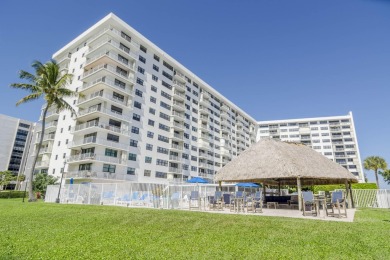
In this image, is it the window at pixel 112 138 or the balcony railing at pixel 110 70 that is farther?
the balcony railing at pixel 110 70

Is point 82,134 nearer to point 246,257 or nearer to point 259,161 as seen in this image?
point 259,161

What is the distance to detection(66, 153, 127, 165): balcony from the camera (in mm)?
35331

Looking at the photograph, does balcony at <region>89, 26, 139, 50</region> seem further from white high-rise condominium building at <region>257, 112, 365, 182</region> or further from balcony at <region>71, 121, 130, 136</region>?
white high-rise condominium building at <region>257, 112, 365, 182</region>

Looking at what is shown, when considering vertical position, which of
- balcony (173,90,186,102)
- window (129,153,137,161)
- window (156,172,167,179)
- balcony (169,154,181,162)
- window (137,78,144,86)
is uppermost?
balcony (173,90,186,102)

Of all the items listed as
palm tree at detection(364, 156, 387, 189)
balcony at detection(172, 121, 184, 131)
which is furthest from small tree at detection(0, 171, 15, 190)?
palm tree at detection(364, 156, 387, 189)

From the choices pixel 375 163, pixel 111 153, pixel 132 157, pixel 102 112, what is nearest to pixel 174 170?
pixel 132 157

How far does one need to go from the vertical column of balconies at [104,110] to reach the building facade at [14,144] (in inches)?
2363

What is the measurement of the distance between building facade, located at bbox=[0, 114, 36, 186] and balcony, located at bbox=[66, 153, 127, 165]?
198 feet

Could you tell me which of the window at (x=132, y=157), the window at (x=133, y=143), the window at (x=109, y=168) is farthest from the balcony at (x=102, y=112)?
the window at (x=109, y=168)

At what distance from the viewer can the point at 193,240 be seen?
711cm

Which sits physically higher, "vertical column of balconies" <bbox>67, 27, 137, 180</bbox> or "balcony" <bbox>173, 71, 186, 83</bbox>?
"balcony" <bbox>173, 71, 186, 83</bbox>

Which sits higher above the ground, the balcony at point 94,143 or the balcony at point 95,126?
the balcony at point 95,126

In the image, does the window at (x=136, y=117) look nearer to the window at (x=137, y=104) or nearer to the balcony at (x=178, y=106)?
the window at (x=137, y=104)

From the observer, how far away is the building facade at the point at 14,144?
3334 inches
